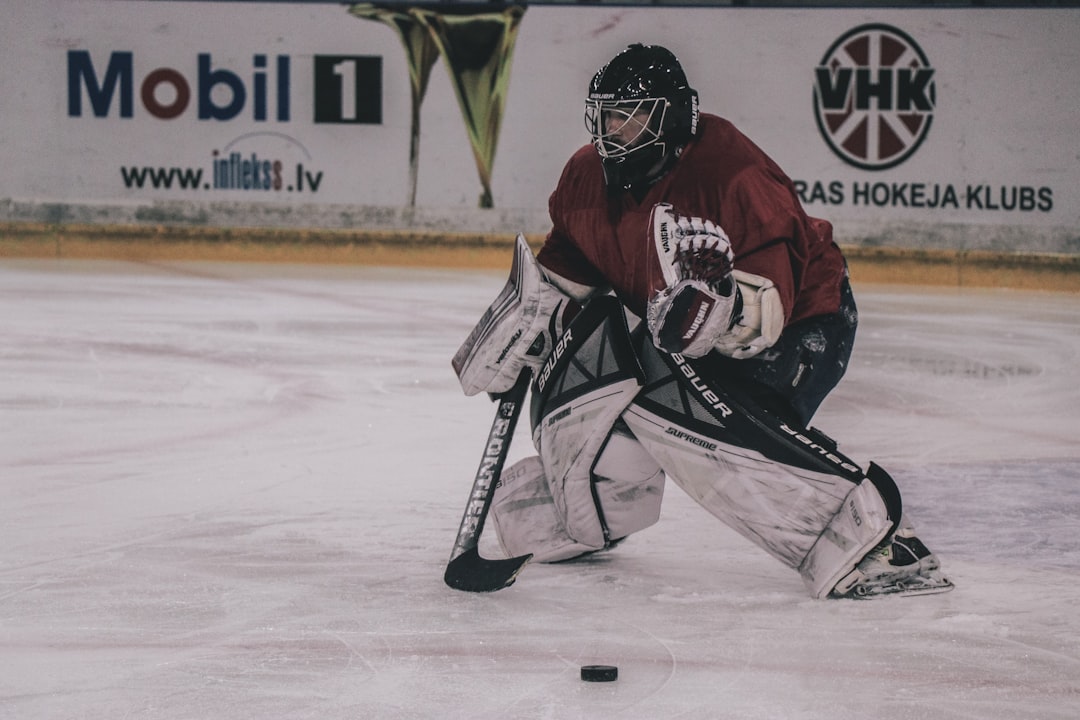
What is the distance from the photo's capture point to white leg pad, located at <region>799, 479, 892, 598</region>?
2.09 meters

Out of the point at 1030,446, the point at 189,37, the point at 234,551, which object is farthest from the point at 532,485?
the point at 189,37

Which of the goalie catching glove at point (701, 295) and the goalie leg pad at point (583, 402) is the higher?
the goalie catching glove at point (701, 295)

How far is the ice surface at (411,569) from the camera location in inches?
68.1

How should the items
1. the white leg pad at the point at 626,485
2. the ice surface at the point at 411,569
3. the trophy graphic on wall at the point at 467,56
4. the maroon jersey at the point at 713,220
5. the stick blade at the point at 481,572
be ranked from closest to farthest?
the ice surface at the point at 411,569 < the maroon jersey at the point at 713,220 < the stick blade at the point at 481,572 < the white leg pad at the point at 626,485 < the trophy graphic on wall at the point at 467,56

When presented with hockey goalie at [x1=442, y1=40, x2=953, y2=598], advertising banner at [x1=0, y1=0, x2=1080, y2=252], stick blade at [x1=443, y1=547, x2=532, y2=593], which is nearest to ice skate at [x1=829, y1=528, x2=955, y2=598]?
hockey goalie at [x1=442, y1=40, x2=953, y2=598]

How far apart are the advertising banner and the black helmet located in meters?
4.81

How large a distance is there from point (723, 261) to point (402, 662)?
0.64 meters

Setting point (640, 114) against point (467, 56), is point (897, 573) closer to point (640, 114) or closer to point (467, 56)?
point (640, 114)

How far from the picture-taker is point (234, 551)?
2373 millimetres

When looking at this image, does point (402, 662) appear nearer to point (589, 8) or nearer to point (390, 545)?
point (390, 545)

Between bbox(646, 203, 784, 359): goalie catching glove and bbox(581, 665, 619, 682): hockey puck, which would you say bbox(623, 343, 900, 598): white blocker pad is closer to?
bbox(646, 203, 784, 359): goalie catching glove

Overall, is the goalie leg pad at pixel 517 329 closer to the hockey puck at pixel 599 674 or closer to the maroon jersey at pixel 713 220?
the maroon jersey at pixel 713 220

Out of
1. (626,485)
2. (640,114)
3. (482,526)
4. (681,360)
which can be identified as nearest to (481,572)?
(482,526)

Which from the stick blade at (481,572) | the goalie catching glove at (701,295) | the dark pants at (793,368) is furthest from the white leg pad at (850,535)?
the stick blade at (481,572)
